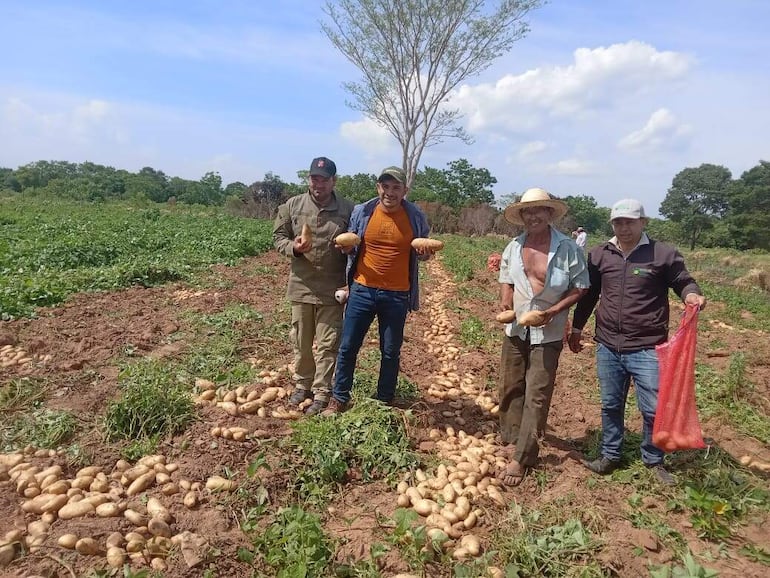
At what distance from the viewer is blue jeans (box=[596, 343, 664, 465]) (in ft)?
10.1

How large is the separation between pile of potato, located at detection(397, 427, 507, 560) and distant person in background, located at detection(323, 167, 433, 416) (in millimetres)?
724

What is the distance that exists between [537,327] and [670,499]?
47.4 inches

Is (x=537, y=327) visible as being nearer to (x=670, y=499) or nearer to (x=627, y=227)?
(x=627, y=227)

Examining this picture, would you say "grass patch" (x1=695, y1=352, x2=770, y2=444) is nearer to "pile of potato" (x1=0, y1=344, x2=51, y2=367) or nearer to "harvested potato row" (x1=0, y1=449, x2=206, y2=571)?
"harvested potato row" (x1=0, y1=449, x2=206, y2=571)

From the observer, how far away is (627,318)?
312 cm

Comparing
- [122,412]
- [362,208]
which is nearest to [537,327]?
[362,208]

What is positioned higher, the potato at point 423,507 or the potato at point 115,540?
the potato at point 423,507

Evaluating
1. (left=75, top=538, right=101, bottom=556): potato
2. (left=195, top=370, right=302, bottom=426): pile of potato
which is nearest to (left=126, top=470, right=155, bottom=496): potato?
(left=75, top=538, right=101, bottom=556): potato

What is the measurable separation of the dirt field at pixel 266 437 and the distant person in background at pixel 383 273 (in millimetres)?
550

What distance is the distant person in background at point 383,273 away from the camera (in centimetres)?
349

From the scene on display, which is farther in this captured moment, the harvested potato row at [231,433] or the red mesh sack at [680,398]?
the harvested potato row at [231,433]

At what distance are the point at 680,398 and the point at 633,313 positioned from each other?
1.77ft

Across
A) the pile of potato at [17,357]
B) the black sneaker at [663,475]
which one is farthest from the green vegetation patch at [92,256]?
the black sneaker at [663,475]

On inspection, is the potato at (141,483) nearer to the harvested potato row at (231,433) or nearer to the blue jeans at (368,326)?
the harvested potato row at (231,433)
